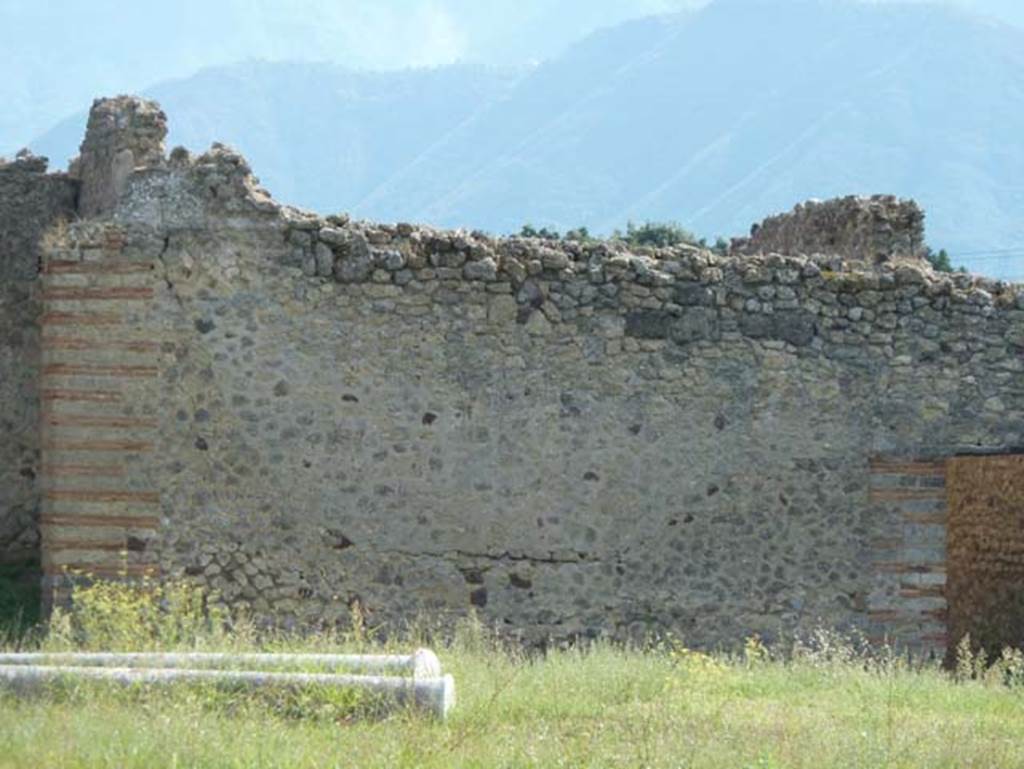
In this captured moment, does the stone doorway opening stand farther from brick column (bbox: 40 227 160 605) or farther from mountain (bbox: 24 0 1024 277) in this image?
mountain (bbox: 24 0 1024 277)

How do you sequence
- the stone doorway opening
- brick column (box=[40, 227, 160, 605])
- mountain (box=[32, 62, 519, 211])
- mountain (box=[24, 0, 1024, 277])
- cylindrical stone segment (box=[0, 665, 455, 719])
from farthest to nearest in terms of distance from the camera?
mountain (box=[32, 62, 519, 211]), mountain (box=[24, 0, 1024, 277]), the stone doorway opening, brick column (box=[40, 227, 160, 605]), cylindrical stone segment (box=[0, 665, 455, 719])

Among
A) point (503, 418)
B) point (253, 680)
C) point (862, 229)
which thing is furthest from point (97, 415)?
point (862, 229)

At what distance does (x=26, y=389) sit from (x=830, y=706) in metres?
7.51

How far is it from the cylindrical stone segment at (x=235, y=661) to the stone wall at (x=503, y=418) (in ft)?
11.0

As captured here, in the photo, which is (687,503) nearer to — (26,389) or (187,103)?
(26,389)

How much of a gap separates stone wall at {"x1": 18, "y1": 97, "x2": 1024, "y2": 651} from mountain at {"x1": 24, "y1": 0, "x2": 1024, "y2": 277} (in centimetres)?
10531

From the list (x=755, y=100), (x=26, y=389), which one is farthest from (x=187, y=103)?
(x=26, y=389)

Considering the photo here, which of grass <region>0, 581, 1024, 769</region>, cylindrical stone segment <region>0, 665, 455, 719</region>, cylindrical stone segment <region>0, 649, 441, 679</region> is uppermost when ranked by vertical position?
cylindrical stone segment <region>0, 649, 441, 679</region>

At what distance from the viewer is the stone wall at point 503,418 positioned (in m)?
13.1

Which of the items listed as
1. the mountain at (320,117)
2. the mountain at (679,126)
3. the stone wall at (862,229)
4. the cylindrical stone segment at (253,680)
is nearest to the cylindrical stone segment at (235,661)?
the cylindrical stone segment at (253,680)

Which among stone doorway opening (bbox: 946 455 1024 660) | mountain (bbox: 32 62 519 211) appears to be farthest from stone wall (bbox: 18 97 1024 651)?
mountain (bbox: 32 62 519 211)

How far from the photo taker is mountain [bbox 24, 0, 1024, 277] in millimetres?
132250

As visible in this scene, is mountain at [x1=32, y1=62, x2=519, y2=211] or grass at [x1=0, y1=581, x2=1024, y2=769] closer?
grass at [x1=0, y1=581, x2=1024, y2=769]

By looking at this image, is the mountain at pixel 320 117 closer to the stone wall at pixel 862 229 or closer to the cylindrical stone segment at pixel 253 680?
the stone wall at pixel 862 229
